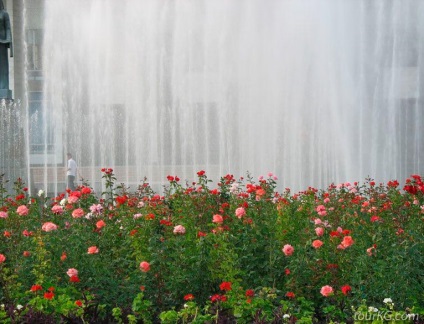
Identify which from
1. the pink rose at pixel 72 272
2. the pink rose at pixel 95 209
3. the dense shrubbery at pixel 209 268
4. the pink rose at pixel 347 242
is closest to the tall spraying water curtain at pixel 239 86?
the pink rose at pixel 95 209

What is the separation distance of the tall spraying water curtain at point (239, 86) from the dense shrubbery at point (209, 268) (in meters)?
12.5

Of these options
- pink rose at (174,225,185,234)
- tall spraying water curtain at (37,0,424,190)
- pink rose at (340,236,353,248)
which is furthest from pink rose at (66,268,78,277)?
tall spraying water curtain at (37,0,424,190)

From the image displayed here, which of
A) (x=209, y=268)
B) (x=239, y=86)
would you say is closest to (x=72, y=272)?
(x=209, y=268)

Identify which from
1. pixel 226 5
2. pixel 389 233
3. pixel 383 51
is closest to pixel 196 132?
pixel 226 5

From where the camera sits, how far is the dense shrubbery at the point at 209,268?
182 inches

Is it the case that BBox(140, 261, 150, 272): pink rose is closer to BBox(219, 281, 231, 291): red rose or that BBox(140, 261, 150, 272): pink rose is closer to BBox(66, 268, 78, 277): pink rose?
BBox(66, 268, 78, 277): pink rose

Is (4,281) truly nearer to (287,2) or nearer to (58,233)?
(58,233)

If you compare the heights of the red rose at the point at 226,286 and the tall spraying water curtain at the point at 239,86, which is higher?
the tall spraying water curtain at the point at 239,86

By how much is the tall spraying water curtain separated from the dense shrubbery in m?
12.5

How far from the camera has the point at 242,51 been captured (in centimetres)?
2053

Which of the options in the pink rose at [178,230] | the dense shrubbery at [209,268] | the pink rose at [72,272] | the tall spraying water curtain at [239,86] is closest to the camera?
the dense shrubbery at [209,268]

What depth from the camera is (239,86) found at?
20234 millimetres

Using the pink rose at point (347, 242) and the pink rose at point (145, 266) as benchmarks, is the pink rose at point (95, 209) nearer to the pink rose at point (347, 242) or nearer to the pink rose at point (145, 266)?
the pink rose at point (145, 266)

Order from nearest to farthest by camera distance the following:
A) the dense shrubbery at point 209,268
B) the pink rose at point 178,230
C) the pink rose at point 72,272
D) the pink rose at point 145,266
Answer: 1. the dense shrubbery at point 209,268
2. the pink rose at point 72,272
3. the pink rose at point 145,266
4. the pink rose at point 178,230
